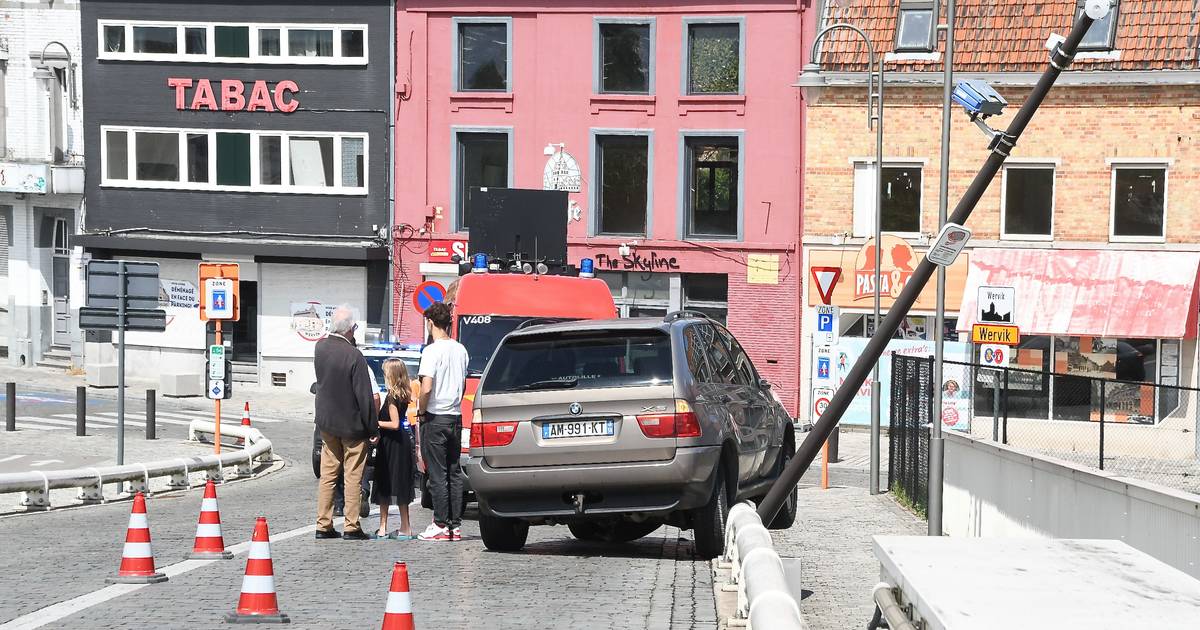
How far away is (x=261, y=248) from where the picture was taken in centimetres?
3925

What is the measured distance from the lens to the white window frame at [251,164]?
3906cm

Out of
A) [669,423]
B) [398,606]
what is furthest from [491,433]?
[398,606]

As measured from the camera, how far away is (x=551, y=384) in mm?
12227

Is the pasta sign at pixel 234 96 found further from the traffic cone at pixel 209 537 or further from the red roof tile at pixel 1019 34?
the traffic cone at pixel 209 537

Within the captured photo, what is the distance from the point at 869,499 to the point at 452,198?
2014 centimetres

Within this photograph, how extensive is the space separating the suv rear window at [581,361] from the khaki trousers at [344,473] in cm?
A: 163

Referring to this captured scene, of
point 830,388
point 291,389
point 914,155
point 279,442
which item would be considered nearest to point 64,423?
point 279,442

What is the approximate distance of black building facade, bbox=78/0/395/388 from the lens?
1535 inches

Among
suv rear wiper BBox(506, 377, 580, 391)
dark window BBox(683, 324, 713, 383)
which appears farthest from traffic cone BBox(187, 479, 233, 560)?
dark window BBox(683, 324, 713, 383)

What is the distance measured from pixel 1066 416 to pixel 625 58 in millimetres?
24330

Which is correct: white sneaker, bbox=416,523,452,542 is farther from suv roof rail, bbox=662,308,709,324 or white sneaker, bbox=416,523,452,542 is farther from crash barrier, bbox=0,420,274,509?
crash barrier, bbox=0,420,274,509

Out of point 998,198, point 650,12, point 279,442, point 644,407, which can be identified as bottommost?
point 279,442

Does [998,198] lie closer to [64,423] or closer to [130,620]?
[64,423]

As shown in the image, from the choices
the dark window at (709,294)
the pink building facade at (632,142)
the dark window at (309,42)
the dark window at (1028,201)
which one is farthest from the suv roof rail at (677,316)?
the dark window at (309,42)
